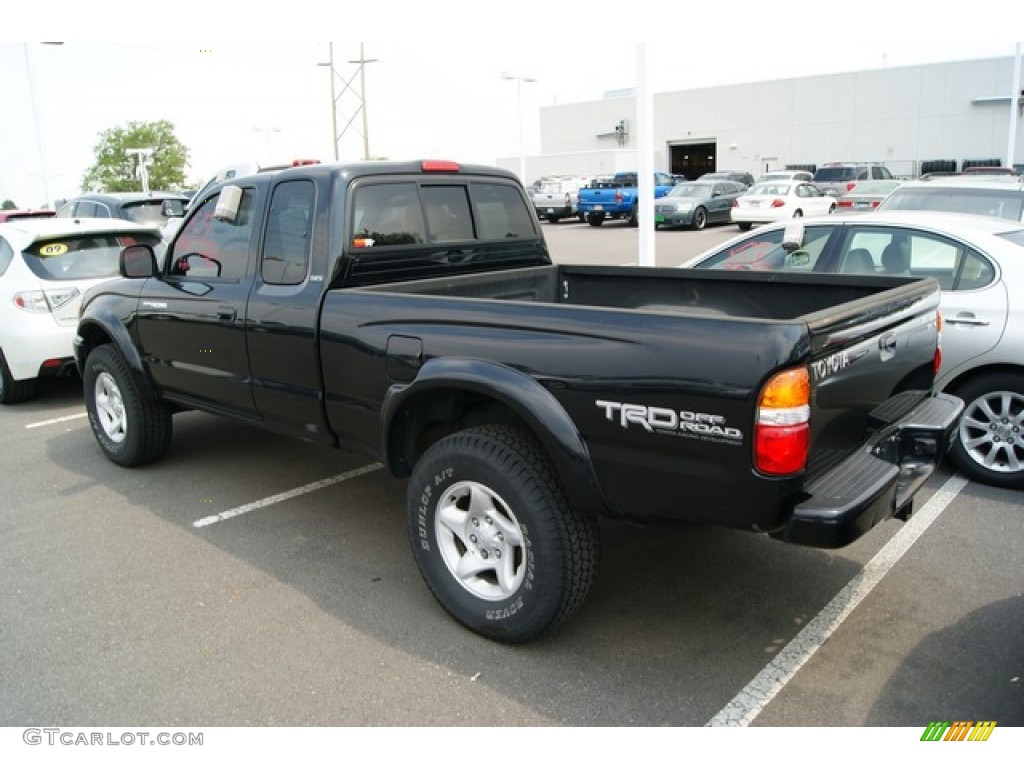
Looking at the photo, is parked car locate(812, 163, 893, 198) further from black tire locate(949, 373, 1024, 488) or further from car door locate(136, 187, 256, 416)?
car door locate(136, 187, 256, 416)

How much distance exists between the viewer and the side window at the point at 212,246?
4.55m

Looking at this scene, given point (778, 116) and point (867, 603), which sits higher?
point (778, 116)

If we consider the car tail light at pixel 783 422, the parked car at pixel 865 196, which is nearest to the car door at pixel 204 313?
the car tail light at pixel 783 422

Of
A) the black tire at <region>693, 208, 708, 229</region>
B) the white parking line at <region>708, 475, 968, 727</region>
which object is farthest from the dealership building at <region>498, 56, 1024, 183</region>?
the white parking line at <region>708, 475, 968, 727</region>

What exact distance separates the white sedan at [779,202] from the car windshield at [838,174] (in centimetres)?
543

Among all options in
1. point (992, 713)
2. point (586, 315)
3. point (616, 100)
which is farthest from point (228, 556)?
point (616, 100)

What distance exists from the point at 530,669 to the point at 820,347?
1.66 meters

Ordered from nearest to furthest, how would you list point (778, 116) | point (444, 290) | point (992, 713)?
point (992, 713)
point (444, 290)
point (778, 116)

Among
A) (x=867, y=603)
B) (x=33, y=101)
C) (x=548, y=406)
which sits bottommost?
(x=867, y=603)

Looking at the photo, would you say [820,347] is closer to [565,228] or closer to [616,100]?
[565,228]

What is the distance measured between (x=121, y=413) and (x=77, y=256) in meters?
2.90

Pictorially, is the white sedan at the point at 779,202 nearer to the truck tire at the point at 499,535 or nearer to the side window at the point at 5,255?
the side window at the point at 5,255

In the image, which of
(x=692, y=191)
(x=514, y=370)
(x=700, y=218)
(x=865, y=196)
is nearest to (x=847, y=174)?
(x=692, y=191)

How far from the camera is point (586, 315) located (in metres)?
2.99
